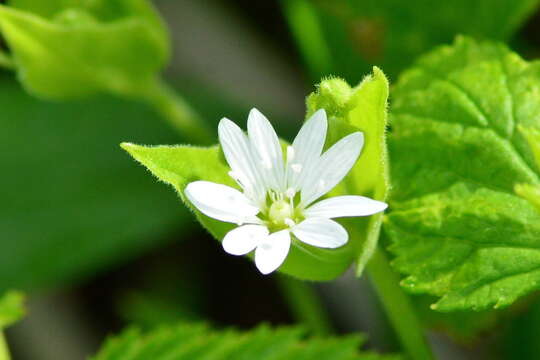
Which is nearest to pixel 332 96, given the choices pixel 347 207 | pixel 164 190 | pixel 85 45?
pixel 347 207

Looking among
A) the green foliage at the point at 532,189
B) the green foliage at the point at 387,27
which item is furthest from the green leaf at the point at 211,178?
the green foliage at the point at 387,27

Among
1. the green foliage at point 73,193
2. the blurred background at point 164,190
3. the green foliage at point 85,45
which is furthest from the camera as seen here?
the green foliage at point 73,193

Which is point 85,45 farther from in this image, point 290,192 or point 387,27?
point 387,27

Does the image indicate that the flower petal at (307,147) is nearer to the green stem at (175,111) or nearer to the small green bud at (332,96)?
the small green bud at (332,96)

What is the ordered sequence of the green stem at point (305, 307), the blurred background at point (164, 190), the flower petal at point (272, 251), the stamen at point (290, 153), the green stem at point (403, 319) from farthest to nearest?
the blurred background at point (164, 190) < the green stem at point (305, 307) < the green stem at point (403, 319) < the stamen at point (290, 153) < the flower petal at point (272, 251)

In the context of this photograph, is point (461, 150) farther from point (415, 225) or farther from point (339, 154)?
point (339, 154)

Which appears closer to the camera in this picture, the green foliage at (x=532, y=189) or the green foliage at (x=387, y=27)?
the green foliage at (x=532, y=189)
